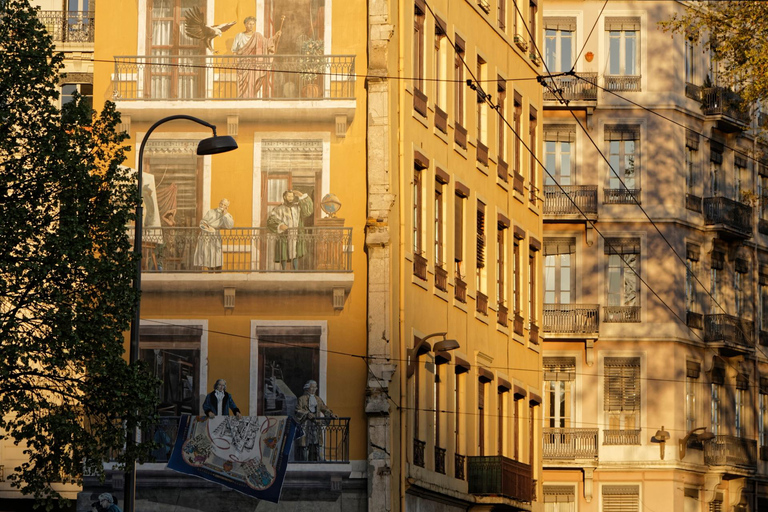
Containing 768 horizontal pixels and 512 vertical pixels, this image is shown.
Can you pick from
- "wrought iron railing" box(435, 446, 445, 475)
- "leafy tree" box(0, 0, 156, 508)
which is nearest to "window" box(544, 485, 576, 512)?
"wrought iron railing" box(435, 446, 445, 475)

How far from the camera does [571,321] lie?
189 ft

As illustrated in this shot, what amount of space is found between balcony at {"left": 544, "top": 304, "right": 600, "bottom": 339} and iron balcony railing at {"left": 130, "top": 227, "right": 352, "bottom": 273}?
2119cm

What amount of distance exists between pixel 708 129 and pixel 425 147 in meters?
23.1

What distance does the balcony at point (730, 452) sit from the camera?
2296 inches

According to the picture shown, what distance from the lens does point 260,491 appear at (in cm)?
3572

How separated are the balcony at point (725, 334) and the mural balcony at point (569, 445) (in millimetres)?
5275

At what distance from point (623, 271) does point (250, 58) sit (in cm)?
2371

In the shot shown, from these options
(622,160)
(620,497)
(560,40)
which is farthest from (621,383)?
(560,40)

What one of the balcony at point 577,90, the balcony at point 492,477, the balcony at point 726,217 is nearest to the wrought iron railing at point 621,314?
the balcony at point 726,217

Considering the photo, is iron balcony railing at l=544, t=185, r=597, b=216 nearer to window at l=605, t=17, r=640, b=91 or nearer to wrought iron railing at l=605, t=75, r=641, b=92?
wrought iron railing at l=605, t=75, r=641, b=92

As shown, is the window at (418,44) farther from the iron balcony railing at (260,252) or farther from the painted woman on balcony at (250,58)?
the iron balcony railing at (260,252)

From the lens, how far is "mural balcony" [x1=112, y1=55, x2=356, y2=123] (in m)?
37.9

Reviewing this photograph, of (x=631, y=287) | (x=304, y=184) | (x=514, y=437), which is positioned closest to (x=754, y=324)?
(x=631, y=287)

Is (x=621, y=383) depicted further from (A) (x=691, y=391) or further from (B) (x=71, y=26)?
(B) (x=71, y=26)
